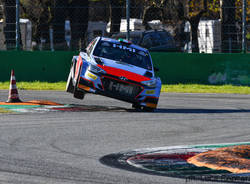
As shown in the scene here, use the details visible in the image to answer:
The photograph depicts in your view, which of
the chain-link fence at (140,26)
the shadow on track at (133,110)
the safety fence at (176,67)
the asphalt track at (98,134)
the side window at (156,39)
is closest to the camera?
the asphalt track at (98,134)

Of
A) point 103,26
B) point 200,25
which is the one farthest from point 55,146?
point 103,26

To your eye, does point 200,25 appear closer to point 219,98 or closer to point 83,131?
point 219,98

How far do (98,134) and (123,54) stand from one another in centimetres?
476

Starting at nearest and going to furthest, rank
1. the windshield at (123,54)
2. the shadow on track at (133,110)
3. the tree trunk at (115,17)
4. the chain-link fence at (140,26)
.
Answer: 1. the shadow on track at (133,110)
2. the windshield at (123,54)
3. the chain-link fence at (140,26)
4. the tree trunk at (115,17)

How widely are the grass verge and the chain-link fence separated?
4.43ft

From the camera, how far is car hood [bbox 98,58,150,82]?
→ 12609 mm

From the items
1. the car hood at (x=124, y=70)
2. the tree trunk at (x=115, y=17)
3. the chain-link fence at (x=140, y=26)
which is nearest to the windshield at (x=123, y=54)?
the car hood at (x=124, y=70)

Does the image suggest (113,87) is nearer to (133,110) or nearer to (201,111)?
(133,110)

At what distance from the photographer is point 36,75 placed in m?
20.3

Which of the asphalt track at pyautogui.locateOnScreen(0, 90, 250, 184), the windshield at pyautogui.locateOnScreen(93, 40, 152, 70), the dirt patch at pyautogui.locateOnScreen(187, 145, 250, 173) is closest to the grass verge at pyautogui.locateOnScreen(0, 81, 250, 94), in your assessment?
the asphalt track at pyautogui.locateOnScreen(0, 90, 250, 184)

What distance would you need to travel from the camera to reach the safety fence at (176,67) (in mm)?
20234

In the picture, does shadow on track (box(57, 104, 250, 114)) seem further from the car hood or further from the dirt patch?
the dirt patch

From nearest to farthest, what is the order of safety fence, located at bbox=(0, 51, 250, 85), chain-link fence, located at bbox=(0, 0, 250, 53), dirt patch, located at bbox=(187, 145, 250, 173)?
dirt patch, located at bbox=(187, 145, 250, 173), safety fence, located at bbox=(0, 51, 250, 85), chain-link fence, located at bbox=(0, 0, 250, 53)

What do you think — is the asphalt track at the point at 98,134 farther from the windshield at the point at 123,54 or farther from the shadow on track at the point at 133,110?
the windshield at the point at 123,54
